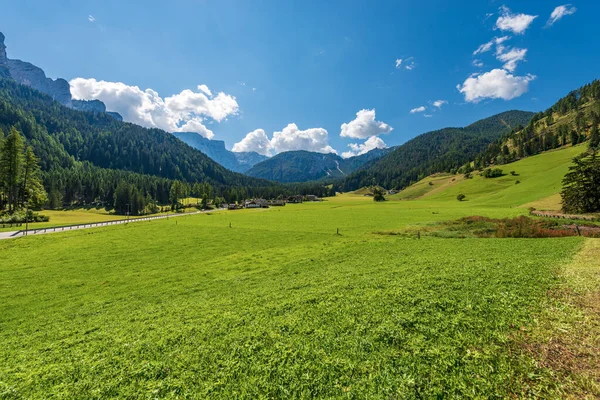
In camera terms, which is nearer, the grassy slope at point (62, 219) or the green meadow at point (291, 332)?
the green meadow at point (291, 332)

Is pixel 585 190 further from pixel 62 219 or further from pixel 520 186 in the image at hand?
pixel 62 219

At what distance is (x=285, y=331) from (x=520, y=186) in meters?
141

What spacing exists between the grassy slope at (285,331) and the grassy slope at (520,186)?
83.2 metres

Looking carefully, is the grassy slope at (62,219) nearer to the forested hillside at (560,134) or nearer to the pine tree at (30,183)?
the pine tree at (30,183)

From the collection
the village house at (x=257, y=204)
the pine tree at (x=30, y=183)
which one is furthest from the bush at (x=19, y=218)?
the village house at (x=257, y=204)

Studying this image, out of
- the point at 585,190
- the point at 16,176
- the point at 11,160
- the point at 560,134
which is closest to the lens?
the point at 585,190

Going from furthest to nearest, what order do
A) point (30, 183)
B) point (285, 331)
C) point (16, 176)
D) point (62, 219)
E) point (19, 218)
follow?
1. point (62, 219)
2. point (30, 183)
3. point (16, 176)
4. point (19, 218)
5. point (285, 331)

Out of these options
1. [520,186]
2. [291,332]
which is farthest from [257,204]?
[291,332]

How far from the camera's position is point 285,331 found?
10234 millimetres

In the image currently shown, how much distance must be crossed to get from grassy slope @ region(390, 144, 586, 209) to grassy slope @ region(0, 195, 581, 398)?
83.2m

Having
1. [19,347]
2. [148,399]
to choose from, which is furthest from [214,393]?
[19,347]

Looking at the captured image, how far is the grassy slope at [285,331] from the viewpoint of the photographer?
23.7 feet

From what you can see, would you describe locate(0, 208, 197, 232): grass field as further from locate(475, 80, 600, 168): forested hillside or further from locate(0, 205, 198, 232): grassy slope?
locate(475, 80, 600, 168): forested hillside

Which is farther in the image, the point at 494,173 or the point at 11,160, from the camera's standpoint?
the point at 494,173
